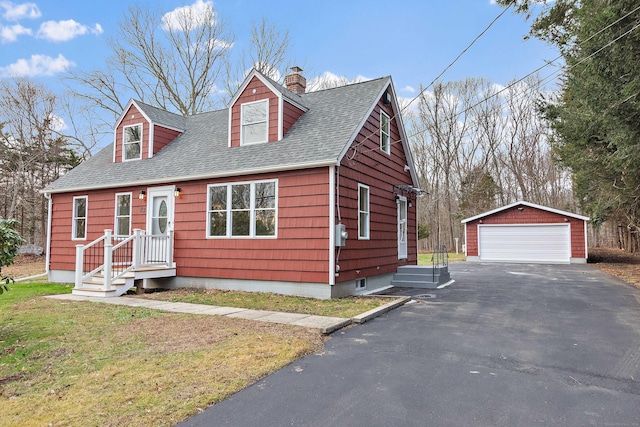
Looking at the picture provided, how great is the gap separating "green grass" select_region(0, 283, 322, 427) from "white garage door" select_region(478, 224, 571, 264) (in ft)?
66.4

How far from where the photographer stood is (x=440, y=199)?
111ft

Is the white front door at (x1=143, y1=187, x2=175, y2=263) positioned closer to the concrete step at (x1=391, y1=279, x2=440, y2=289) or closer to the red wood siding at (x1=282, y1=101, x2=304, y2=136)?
the red wood siding at (x1=282, y1=101, x2=304, y2=136)

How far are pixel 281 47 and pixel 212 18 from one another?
14.5ft

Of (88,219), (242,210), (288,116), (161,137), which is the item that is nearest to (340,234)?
(242,210)

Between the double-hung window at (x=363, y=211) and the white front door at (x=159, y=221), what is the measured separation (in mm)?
5080

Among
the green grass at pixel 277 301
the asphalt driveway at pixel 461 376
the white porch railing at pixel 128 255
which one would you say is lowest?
the asphalt driveway at pixel 461 376

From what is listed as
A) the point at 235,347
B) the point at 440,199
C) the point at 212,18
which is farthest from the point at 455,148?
the point at 235,347

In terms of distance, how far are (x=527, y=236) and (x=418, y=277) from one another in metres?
13.7

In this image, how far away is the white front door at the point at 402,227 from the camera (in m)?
12.7

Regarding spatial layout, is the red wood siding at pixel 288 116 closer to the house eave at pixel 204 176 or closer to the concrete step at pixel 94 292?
the house eave at pixel 204 176

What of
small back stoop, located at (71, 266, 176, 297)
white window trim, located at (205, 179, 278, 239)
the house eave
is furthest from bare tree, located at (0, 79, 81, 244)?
white window trim, located at (205, 179, 278, 239)

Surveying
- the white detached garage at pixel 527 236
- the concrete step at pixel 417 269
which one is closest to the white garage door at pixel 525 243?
the white detached garage at pixel 527 236

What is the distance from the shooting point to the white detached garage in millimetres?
21125

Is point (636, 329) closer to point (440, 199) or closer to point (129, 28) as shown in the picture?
point (129, 28)
